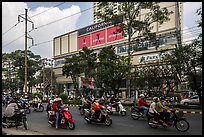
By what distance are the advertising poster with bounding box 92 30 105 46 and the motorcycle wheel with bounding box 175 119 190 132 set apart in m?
54.3

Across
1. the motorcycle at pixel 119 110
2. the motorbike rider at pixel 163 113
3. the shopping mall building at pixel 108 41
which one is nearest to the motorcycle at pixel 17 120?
the motorbike rider at pixel 163 113

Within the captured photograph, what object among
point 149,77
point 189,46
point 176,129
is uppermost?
point 189,46

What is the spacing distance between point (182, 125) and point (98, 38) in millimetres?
56325

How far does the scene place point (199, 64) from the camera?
22703 millimetres

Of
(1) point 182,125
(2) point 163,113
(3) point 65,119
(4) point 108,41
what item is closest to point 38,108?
(3) point 65,119

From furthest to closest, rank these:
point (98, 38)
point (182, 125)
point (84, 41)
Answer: point (84, 41), point (98, 38), point (182, 125)

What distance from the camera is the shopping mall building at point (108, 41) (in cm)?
4829

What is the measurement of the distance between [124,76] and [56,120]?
18237 millimetres

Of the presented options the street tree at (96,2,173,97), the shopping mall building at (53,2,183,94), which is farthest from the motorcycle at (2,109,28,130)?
the shopping mall building at (53,2,183,94)

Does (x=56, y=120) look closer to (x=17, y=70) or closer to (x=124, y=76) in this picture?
(x=124, y=76)

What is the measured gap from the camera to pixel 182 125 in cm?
1016

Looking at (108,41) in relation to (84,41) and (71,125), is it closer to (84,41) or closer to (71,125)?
(84,41)

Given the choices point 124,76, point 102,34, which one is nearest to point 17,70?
point 102,34

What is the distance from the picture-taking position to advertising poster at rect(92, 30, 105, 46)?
6388 centimetres
